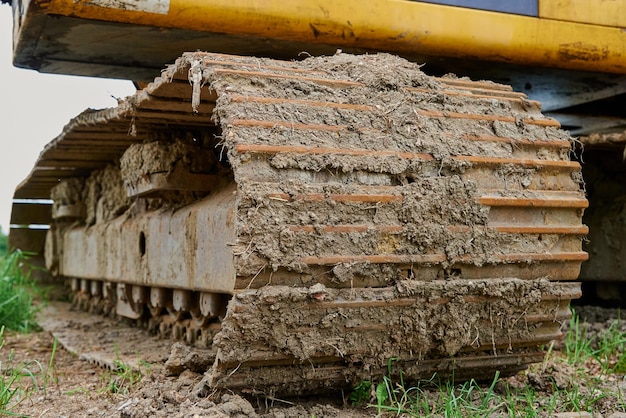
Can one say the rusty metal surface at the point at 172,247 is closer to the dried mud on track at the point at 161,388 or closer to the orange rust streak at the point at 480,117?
the dried mud on track at the point at 161,388

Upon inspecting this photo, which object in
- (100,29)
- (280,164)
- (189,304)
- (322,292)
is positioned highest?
(100,29)

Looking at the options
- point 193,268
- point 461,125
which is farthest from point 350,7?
point 193,268

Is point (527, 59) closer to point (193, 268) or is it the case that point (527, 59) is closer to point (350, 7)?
point (350, 7)

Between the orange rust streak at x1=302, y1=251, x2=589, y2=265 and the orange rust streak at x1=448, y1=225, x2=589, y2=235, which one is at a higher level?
the orange rust streak at x1=448, y1=225, x2=589, y2=235

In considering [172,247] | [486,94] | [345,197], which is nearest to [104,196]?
[172,247]

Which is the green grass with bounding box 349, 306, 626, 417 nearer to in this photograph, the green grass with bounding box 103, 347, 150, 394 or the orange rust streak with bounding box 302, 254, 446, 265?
the orange rust streak with bounding box 302, 254, 446, 265

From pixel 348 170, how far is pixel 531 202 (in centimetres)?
62

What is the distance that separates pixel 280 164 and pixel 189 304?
5.15ft

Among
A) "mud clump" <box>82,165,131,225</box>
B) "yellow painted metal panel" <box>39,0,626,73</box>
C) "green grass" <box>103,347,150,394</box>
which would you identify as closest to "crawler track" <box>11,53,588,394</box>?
"yellow painted metal panel" <box>39,0,626,73</box>

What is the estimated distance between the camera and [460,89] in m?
2.93

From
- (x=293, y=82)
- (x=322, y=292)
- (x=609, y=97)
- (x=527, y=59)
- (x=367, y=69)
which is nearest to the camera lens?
(x=322, y=292)

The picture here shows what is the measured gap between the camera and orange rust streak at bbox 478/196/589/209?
258cm

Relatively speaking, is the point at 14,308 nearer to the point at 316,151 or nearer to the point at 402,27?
the point at 402,27

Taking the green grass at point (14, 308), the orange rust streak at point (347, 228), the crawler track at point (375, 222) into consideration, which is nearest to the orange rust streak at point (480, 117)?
the crawler track at point (375, 222)
